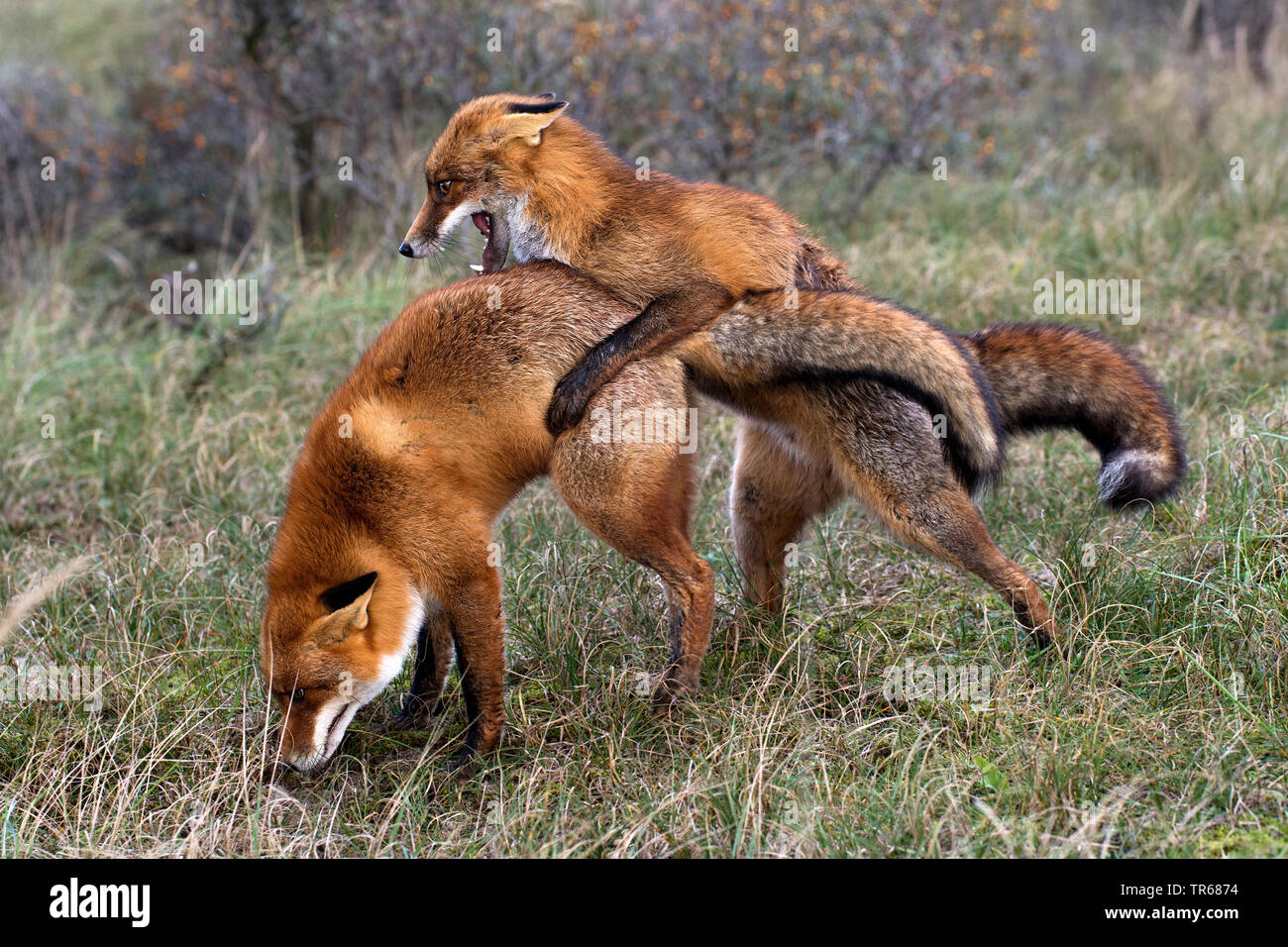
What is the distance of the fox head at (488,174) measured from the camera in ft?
16.3

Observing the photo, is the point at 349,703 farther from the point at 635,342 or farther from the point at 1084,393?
the point at 1084,393

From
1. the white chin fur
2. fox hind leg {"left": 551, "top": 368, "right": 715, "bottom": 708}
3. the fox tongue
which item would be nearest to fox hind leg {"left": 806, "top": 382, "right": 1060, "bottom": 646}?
fox hind leg {"left": 551, "top": 368, "right": 715, "bottom": 708}

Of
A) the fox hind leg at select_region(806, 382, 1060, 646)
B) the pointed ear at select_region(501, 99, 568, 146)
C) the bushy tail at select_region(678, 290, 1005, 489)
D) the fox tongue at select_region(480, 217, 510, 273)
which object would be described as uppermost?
the pointed ear at select_region(501, 99, 568, 146)

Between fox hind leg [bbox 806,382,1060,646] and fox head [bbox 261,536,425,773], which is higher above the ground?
fox hind leg [bbox 806,382,1060,646]

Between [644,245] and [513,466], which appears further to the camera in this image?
[644,245]

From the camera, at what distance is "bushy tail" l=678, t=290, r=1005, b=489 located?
4559 millimetres

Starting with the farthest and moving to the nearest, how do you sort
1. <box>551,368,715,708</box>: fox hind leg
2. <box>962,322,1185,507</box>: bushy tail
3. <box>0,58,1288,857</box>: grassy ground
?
<box>962,322,1185,507</box>: bushy tail, <box>551,368,715,708</box>: fox hind leg, <box>0,58,1288,857</box>: grassy ground

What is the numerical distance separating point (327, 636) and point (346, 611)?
0.14 m

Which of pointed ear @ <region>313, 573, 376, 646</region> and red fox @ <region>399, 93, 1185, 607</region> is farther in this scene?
red fox @ <region>399, 93, 1185, 607</region>

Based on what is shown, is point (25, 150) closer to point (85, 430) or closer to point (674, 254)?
point (85, 430)

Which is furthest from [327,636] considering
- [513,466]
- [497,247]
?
[497,247]

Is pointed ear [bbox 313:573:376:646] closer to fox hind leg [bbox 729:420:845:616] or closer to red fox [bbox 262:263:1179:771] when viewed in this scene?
red fox [bbox 262:263:1179:771]

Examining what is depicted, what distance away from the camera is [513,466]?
15.3 ft

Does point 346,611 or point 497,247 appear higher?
point 497,247
